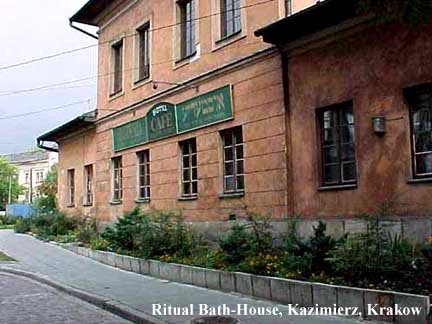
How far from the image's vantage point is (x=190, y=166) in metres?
16.4

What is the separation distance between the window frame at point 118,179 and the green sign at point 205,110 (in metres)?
4.90

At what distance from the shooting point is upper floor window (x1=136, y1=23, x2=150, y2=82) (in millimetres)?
19234

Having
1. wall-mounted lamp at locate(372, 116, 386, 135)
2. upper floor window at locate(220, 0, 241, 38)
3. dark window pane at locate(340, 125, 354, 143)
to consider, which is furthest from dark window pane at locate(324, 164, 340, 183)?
upper floor window at locate(220, 0, 241, 38)

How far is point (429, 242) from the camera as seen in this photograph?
880cm

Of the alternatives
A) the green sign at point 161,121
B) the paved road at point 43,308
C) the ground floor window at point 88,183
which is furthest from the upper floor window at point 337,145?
the ground floor window at point 88,183

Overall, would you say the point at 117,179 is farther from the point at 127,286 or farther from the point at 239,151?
the point at 127,286

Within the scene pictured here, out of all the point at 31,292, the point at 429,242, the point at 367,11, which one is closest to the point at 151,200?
the point at 31,292

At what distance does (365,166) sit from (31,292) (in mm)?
7318

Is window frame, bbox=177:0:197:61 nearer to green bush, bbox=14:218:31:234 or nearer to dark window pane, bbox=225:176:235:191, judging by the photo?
dark window pane, bbox=225:176:235:191

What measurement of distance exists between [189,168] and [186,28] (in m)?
4.26

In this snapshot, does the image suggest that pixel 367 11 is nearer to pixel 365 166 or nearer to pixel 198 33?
pixel 365 166

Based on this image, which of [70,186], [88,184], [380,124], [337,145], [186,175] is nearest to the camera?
[380,124]

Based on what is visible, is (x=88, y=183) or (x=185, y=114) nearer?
(x=185, y=114)

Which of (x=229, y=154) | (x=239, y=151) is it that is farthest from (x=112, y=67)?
(x=239, y=151)
